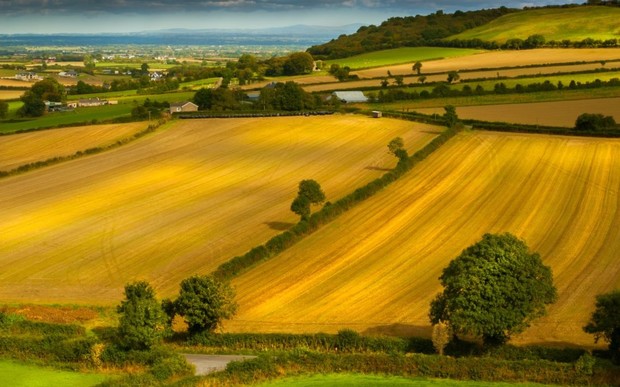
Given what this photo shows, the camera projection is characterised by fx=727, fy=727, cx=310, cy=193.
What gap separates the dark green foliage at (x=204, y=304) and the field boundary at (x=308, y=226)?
20.8 feet

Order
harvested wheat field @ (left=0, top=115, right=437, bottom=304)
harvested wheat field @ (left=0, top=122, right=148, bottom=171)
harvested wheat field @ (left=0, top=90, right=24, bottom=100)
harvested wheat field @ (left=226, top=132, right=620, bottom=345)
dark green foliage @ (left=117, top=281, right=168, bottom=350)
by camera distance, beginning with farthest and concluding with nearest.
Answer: harvested wheat field @ (left=0, top=90, right=24, bottom=100) → harvested wheat field @ (left=0, top=122, right=148, bottom=171) → harvested wheat field @ (left=0, top=115, right=437, bottom=304) → harvested wheat field @ (left=226, top=132, right=620, bottom=345) → dark green foliage @ (left=117, top=281, right=168, bottom=350)

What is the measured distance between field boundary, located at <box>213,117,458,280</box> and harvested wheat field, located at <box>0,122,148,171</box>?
108ft

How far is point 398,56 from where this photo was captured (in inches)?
6471

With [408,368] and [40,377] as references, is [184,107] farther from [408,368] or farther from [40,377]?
[408,368]

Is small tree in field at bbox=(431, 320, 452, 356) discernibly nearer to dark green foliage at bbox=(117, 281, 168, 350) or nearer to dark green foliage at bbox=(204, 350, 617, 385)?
dark green foliage at bbox=(204, 350, 617, 385)

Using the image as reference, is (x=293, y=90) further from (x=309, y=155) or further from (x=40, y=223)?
(x=40, y=223)

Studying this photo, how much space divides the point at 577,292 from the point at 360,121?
55.0m

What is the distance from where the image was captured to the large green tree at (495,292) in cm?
2602

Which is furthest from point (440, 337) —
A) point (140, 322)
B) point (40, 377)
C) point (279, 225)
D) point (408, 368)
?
point (279, 225)

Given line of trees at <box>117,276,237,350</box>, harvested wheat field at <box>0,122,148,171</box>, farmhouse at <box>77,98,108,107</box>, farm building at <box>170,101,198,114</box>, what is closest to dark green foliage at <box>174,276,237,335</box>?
line of trees at <box>117,276,237,350</box>

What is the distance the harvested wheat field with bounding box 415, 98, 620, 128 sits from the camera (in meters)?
80.8

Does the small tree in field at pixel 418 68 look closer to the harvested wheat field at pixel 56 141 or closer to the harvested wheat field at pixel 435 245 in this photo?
the harvested wheat field at pixel 56 141

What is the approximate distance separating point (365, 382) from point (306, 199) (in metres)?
21.2

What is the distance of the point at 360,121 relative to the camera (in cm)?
8606
